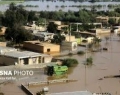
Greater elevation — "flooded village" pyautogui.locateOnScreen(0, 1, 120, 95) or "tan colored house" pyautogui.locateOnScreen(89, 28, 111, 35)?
"tan colored house" pyautogui.locateOnScreen(89, 28, 111, 35)

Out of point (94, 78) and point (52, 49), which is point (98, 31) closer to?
point (52, 49)

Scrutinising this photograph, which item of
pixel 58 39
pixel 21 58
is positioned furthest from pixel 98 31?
pixel 21 58

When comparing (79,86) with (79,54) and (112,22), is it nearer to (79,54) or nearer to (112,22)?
(79,54)

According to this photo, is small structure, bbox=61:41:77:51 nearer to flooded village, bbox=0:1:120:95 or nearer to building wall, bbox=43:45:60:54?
flooded village, bbox=0:1:120:95

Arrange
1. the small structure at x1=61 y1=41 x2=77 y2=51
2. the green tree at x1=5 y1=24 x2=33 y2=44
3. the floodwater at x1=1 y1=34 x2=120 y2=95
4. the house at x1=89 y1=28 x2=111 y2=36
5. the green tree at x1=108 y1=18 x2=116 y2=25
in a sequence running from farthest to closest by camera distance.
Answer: the green tree at x1=108 y1=18 x2=116 y2=25
the house at x1=89 y1=28 x2=111 y2=36
the green tree at x1=5 y1=24 x2=33 y2=44
the small structure at x1=61 y1=41 x2=77 y2=51
the floodwater at x1=1 y1=34 x2=120 y2=95

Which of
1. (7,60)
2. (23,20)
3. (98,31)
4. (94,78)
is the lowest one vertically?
(94,78)

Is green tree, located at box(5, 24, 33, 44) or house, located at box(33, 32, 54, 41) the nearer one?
green tree, located at box(5, 24, 33, 44)

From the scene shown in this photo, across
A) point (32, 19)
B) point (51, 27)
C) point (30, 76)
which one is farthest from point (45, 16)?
point (30, 76)

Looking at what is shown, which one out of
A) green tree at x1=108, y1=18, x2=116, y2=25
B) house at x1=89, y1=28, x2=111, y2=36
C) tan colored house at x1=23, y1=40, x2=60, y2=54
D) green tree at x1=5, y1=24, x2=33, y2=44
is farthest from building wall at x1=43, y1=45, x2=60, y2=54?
green tree at x1=108, y1=18, x2=116, y2=25

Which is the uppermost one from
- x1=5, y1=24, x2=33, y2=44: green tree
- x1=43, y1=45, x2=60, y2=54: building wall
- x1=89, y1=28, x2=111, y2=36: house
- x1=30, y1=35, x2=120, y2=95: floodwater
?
x1=5, y1=24, x2=33, y2=44: green tree

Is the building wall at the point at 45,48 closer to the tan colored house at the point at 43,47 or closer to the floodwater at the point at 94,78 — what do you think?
the tan colored house at the point at 43,47

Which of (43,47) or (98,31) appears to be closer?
(43,47)
